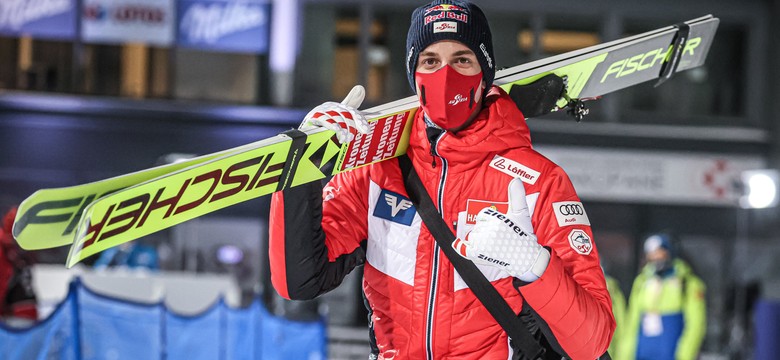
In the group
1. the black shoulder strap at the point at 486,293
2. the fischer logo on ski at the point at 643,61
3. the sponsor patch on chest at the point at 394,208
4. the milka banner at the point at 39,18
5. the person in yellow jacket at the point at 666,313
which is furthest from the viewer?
the milka banner at the point at 39,18

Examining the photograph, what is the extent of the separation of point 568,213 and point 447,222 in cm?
34

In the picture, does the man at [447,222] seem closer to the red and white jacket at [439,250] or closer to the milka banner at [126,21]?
the red and white jacket at [439,250]

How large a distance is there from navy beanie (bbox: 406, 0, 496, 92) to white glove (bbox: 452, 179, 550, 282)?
23.3 inches

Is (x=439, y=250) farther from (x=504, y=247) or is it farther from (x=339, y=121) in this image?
(x=339, y=121)

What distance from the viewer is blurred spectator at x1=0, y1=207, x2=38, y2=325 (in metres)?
8.99

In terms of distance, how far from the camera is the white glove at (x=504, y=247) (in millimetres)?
2932

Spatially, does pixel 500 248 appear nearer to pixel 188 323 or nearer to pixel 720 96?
pixel 188 323

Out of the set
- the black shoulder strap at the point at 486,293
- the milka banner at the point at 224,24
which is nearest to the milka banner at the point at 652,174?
the milka banner at the point at 224,24

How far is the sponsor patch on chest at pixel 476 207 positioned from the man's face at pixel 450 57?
1.24 feet

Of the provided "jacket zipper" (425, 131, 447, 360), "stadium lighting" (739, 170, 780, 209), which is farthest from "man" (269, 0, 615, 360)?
"stadium lighting" (739, 170, 780, 209)

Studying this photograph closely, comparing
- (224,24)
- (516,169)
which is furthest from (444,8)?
(224,24)

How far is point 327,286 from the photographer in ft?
11.1

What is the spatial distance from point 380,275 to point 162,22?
58.3ft

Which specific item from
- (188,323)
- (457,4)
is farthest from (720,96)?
(457,4)
